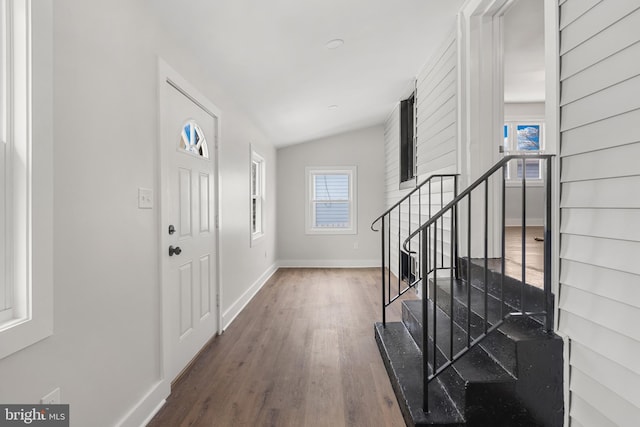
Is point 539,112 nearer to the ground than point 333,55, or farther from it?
farther from it

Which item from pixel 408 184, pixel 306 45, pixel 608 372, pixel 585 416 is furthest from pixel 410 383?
pixel 408 184

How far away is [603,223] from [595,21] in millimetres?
810

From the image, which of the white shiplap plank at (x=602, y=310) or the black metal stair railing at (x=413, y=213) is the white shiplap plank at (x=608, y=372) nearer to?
the white shiplap plank at (x=602, y=310)

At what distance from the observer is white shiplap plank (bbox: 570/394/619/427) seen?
4.27 ft

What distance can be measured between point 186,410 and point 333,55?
2.82m

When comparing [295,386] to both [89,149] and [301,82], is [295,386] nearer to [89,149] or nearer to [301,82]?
[89,149]

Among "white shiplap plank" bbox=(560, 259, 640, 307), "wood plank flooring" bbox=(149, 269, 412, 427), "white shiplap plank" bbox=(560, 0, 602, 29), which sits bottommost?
"wood plank flooring" bbox=(149, 269, 412, 427)

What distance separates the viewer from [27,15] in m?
1.08

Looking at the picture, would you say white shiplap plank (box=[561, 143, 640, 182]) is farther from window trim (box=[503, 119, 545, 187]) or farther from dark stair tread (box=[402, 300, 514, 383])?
window trim (box=[503, 119, 545, 187])

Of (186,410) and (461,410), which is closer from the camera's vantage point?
(461,410)

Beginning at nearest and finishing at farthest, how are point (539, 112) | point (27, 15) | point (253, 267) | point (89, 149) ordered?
1. point (27, 15)
2. point (89, 149)
3. point (253, 267)
4. point (539, 112)

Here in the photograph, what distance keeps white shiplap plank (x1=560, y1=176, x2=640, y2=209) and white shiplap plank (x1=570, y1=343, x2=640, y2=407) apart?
1.97 feet

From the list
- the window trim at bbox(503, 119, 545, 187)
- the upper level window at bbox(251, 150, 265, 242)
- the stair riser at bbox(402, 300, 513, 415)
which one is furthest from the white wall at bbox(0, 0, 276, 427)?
the window trim at bbox(503, 119, 545, 187)

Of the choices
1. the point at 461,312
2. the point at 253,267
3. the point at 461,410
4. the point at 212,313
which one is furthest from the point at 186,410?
the point at 253,267
